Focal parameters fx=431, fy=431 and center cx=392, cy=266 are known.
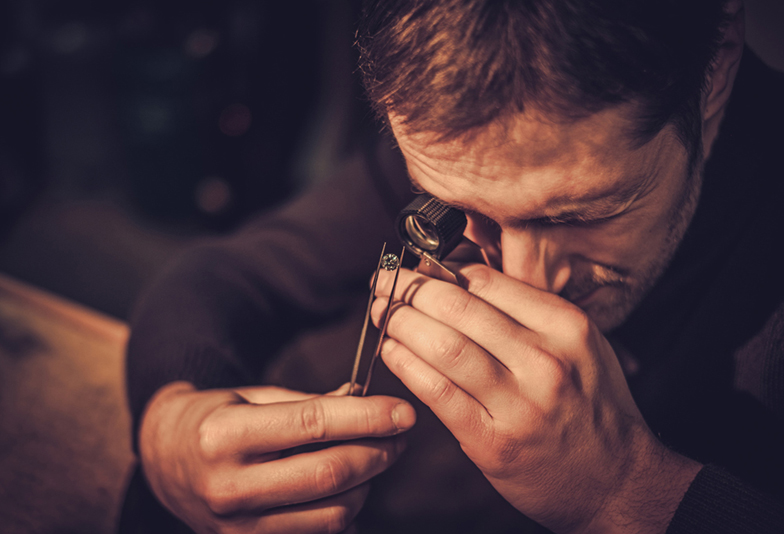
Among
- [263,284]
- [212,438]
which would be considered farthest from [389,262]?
[263,284]

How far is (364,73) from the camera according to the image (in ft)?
2.63

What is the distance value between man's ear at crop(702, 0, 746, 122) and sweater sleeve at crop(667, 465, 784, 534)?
673 millimetres

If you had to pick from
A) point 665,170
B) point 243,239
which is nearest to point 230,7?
point 243,239

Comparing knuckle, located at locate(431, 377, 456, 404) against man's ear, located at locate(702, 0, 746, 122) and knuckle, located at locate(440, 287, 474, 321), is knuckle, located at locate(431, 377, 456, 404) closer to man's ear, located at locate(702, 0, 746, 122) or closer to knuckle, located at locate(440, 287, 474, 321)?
knuckle, located at locate(440, 287, 474, 321)

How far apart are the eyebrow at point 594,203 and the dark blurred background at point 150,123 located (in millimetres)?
1577

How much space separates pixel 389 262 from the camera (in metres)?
0.75

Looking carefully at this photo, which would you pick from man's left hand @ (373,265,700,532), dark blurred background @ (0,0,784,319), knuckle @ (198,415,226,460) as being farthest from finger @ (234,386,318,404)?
dark blurred background @ (0,0,784,319)

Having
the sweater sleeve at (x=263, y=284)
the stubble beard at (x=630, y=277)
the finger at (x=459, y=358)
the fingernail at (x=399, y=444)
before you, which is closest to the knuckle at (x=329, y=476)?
the fingernail at (x=399, y=444)

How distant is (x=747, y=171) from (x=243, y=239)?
1310 mm

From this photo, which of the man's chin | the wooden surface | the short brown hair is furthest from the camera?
the wooden surface

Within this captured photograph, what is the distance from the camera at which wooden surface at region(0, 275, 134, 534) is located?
1.24 metres

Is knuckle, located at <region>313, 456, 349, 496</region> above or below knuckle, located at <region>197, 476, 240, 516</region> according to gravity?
above

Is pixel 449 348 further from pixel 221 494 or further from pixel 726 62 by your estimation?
pixel 726 62

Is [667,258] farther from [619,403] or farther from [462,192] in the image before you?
[462,192]
